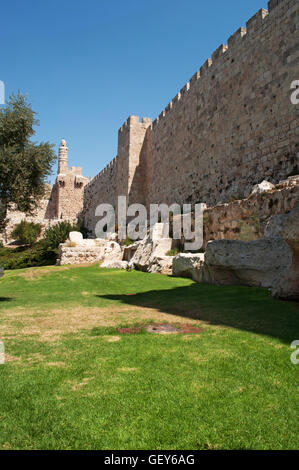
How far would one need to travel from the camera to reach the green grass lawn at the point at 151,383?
1.62m

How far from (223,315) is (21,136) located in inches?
210

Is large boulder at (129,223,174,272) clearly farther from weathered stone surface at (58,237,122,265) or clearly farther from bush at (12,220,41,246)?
bush at (12,220,41,246)

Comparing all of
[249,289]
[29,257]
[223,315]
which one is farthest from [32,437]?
[29,257]

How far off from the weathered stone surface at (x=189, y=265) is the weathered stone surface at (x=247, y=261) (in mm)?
819

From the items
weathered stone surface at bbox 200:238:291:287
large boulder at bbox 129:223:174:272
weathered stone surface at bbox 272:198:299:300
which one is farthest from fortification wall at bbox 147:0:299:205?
weathered stone surface at bbox 272:198:299:300

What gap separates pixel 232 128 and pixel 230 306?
8.88 m

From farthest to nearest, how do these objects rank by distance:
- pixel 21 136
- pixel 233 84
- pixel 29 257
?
pixel 29 257
pixel 233 84
pixel 21 136

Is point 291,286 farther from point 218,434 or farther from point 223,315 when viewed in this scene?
point 218,434

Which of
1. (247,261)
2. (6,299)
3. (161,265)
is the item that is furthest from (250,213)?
(6,299)

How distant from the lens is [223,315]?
13.4 feet

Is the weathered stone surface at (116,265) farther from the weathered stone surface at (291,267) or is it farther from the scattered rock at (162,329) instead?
the scattered rock at (162,329)

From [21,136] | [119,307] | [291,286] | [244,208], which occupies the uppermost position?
[21,136]

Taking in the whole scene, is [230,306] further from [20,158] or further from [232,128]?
[232,128]
